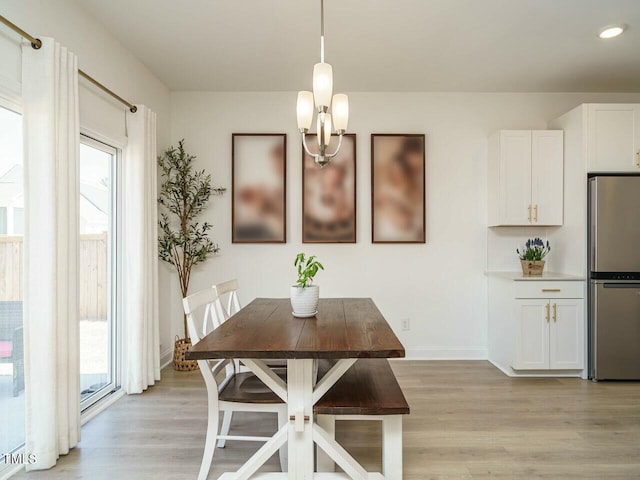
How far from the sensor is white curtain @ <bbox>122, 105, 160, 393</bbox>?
320 cm

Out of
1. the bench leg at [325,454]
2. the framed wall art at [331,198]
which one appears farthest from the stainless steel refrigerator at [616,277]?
the bench leg at [325,454]

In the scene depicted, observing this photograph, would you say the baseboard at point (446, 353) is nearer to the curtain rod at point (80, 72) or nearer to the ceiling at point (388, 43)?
the ceiling at point (388, 43)

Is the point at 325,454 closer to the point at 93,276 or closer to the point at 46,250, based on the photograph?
the point at 46,250

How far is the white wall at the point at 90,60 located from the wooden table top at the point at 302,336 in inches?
65.8

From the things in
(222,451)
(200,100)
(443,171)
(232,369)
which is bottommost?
(222,451)

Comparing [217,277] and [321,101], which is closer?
[321,101]

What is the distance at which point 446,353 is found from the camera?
4137mm

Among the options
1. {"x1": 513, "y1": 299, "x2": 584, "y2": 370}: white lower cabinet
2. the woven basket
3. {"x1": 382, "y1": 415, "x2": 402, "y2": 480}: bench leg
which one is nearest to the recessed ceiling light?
{"x1": 513, "y1": 299, "x2": 584, "y2": 370}: white lower cabinet

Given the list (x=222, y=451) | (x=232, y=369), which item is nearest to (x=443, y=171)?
(x=232, y=369)

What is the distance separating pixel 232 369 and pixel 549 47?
333 cm

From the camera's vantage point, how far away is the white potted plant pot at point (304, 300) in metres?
2.30

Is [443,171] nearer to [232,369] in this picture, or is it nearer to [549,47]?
Result: [549,47]

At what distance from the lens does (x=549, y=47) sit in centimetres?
320

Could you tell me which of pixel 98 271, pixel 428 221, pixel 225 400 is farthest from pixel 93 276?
pixel 428 221
